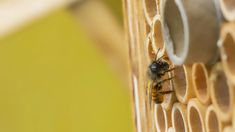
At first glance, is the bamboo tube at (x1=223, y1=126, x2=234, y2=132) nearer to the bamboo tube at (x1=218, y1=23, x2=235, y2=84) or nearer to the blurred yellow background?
the bamboo tube at (x1=218, y1=23, x2=235, y2=84)

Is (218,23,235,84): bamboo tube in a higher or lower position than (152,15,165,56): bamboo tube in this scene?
lower

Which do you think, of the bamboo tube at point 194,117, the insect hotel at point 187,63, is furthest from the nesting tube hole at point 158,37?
the bamboo tube at point 194,117

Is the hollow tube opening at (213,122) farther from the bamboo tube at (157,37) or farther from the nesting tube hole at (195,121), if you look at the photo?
the bamboo tube at (157,37)

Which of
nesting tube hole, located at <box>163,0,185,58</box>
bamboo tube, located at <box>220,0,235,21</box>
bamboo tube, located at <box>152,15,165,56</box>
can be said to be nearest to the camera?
bamboo tube, located at <box>220,0,235,21</box>

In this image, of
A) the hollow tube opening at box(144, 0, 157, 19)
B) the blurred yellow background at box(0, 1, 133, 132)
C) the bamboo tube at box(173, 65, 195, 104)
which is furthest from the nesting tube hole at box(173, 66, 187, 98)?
the blurred yellow background at box(0, 1, 133, 132)

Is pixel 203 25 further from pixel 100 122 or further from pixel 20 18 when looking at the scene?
pixel 100 122

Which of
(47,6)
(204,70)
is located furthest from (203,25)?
(47,6)
